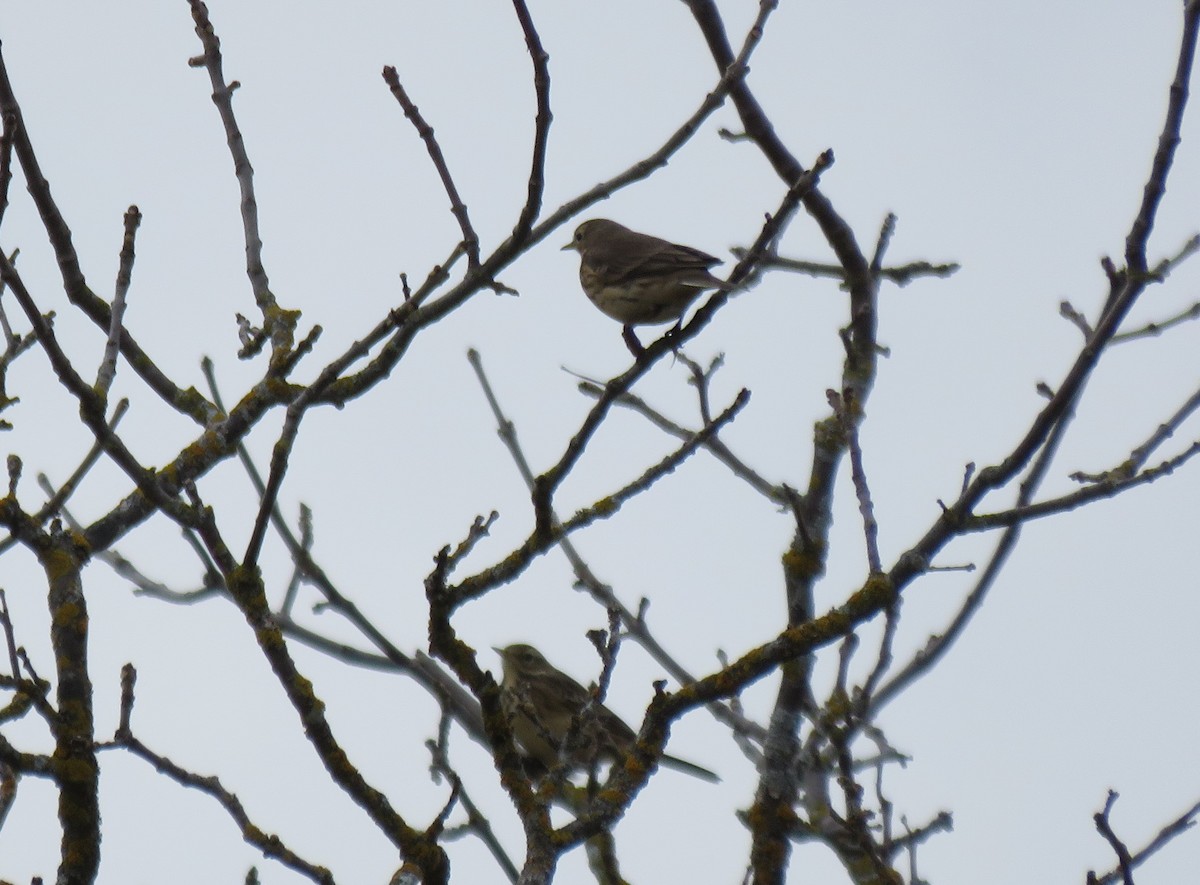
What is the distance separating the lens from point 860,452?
408cm

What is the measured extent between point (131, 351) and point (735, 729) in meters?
2.54

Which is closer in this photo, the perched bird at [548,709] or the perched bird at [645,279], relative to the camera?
the perched bird at [645,279]

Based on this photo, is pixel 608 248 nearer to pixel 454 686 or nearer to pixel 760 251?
pixel 454 686

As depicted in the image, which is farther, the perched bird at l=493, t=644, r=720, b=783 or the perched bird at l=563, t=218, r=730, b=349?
the perched bird at l=493, t=644, r=720, b=783

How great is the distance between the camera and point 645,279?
7.42 metres

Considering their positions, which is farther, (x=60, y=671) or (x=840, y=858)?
(x=840, y=858)

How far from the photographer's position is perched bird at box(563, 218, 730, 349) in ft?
23.5

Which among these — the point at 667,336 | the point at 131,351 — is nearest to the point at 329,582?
the point at 131,351

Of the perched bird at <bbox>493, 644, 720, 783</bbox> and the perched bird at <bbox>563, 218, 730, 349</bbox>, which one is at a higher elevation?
the perched bird at <bbox>563, 218, 730, 349</bbox>

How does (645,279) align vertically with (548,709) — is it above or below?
above

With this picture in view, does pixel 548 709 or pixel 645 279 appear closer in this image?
pixel 645 279

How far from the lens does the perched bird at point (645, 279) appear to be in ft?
23.5

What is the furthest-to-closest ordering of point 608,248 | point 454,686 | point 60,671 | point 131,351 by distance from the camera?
point 608,248 < point 454,686 < point 131,351 < point 60,671

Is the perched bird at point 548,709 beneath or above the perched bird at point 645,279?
beneath
